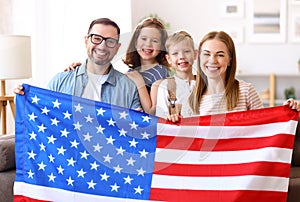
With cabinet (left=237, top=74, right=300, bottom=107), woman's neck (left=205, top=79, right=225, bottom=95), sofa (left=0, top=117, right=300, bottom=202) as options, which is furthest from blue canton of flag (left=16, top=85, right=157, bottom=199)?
cabinet (left=237, top=74, right=300, bottom=107)

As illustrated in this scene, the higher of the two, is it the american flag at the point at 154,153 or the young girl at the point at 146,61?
the young girl at the point at 146,61

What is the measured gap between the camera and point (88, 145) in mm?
3266

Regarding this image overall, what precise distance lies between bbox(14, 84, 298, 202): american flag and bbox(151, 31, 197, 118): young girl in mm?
151

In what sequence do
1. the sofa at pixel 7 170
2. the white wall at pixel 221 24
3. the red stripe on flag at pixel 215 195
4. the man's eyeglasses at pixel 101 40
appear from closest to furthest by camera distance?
the red stripe on flag at pixel 215 195
the man's eyeglasses at pixel 101 40
the sofa at pixel 7 170
the white wall at pixel 221 24

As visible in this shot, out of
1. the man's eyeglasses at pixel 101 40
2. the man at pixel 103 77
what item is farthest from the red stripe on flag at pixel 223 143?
the man's eyeglasses at pixel 101 40

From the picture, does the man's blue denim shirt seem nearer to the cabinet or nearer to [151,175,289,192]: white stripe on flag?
[151,175,289,192]: white stripe on flag

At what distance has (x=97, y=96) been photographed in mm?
3381

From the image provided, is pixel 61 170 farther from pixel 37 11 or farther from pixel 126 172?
pixel 37 11

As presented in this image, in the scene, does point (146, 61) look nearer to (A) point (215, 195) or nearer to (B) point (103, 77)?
(B) point (103, 77)

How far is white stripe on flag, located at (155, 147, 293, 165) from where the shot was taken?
317 centimetres

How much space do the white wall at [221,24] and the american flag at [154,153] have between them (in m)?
5.05

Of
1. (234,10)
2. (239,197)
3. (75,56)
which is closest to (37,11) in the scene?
(75,56)

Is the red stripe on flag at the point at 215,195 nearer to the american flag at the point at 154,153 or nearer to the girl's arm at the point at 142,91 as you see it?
the american flag at the point at 154,153

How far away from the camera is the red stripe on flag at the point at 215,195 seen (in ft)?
10.4
